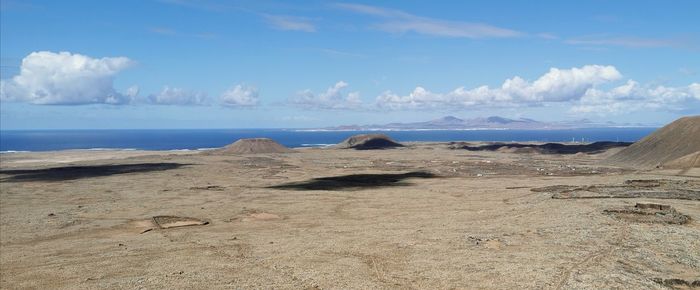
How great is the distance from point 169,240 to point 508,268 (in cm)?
1669

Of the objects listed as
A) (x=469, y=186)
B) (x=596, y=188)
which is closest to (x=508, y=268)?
(x=596, y=188)

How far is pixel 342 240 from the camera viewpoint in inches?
1009

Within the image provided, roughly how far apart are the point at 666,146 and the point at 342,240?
65857 mm

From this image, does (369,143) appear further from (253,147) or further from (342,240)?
(342,240)

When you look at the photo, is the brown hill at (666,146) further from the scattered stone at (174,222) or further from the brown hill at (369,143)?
the brown hill at (369,143)

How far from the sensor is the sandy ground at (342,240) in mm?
18891

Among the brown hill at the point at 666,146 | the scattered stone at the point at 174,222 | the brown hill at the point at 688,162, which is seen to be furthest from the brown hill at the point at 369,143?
the scattered stone at the point at 174,222

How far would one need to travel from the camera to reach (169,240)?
27.6m

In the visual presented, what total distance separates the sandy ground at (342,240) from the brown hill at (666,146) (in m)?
23.0

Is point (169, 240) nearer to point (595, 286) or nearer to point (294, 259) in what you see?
point (294, 259)

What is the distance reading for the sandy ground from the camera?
1889 centimetres

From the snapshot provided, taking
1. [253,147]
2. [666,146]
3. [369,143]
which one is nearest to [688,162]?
[666,146]

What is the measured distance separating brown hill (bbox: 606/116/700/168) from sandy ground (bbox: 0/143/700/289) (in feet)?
75.3

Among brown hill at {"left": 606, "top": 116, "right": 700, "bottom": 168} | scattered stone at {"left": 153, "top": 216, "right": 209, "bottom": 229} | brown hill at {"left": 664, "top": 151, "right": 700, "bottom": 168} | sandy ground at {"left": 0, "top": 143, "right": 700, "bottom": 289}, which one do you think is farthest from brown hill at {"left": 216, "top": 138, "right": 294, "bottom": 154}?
scattered stone at {"left": 153, "top": 216, "right": 209, "bottom": 229}
